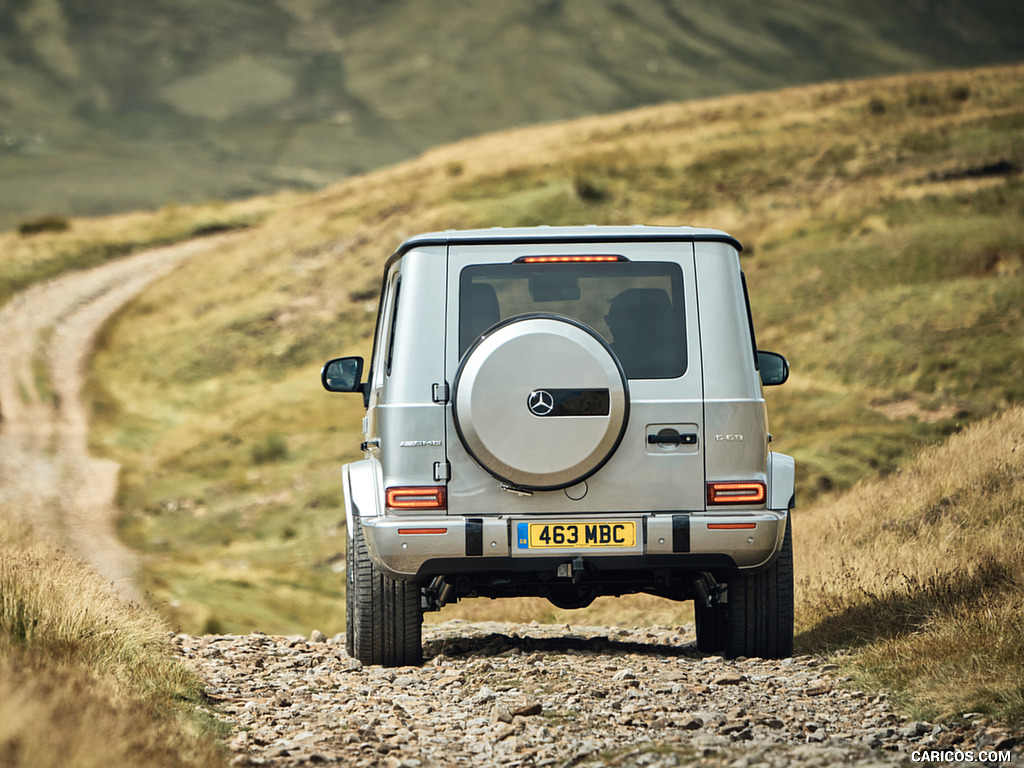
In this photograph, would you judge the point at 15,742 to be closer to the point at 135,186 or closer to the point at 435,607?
the point at 435,607

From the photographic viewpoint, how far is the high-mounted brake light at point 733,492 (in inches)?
246

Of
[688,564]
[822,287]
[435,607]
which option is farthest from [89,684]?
[822,287]

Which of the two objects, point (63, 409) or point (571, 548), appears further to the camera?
point (63, 409)

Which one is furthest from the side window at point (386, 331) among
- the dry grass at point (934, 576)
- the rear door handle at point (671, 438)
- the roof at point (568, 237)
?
the dry grass at point (934, 576)

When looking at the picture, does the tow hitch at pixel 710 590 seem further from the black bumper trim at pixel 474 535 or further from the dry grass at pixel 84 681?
the dry grass at pixel 84 681

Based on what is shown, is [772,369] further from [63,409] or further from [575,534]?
[63,409]

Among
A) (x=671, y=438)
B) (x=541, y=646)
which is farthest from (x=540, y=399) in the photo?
(x=541, y=646)

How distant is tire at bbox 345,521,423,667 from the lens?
22.4 feet

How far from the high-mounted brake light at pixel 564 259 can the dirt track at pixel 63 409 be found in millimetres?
6936

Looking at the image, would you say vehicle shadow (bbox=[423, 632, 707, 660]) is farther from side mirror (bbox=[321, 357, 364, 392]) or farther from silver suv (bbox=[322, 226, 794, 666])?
side mirror (bbox=[321, 357, 364, 392])

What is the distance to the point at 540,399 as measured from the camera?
5.87m

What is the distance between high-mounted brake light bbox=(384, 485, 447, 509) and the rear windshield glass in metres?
0.88

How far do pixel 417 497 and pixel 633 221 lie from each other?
89.4 feet

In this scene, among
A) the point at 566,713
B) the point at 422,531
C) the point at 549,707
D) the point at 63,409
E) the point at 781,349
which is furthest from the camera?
the point at 63,409
